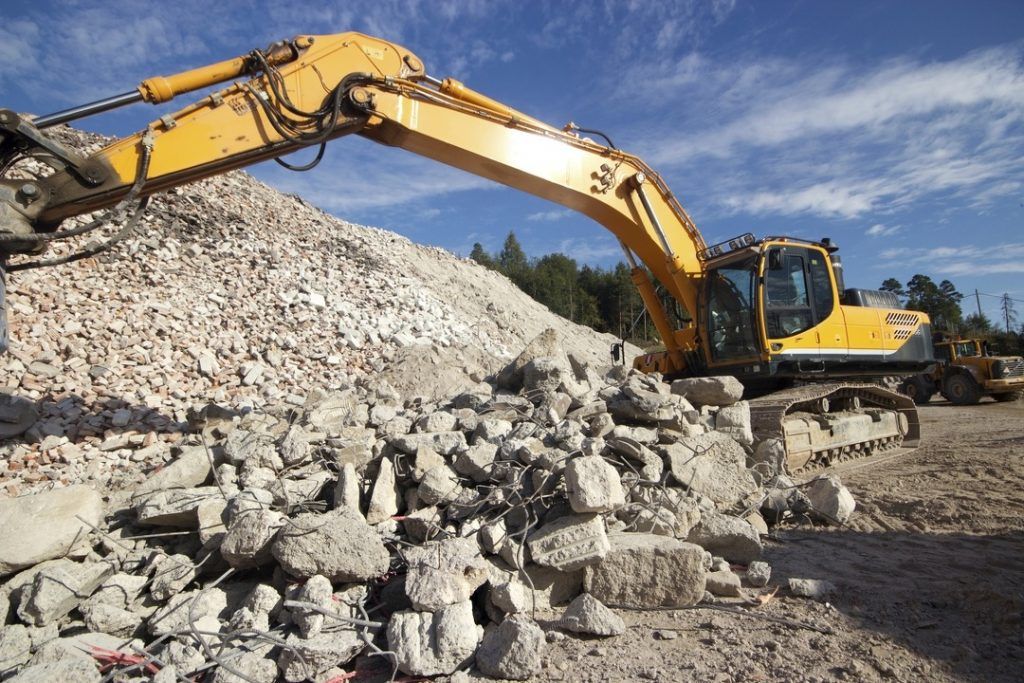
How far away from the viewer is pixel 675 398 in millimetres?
5375

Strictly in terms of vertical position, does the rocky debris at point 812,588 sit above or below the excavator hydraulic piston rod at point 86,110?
below

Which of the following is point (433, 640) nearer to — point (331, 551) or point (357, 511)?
point (331, 551)

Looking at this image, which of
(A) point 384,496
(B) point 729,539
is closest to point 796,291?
(B) point 729,539

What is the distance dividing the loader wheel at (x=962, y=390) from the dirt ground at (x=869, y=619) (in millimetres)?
13359

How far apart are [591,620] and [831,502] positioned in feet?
8.84

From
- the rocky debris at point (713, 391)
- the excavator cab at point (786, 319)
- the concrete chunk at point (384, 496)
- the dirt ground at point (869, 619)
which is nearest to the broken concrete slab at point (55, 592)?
the concrete chunk at point (384, 496)

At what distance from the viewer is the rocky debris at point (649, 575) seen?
11.1 ft

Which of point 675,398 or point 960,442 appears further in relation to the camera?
point 960,442

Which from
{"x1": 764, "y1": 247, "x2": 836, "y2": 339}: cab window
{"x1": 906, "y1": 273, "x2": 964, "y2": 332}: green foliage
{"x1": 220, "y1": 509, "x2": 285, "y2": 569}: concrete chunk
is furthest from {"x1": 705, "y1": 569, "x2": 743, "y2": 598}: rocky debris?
{"x1": 906, "y1": 273, "x2": 964, "y2": 332}: green foliage

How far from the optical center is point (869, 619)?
325 centimetres

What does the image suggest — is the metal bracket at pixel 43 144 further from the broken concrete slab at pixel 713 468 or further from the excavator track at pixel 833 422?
the excavator track at pixel 833 422

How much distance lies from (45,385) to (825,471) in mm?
8797

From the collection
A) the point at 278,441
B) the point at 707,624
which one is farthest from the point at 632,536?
the point at 278,441

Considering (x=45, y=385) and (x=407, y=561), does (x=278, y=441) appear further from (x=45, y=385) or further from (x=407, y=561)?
(x=45, y=385)
